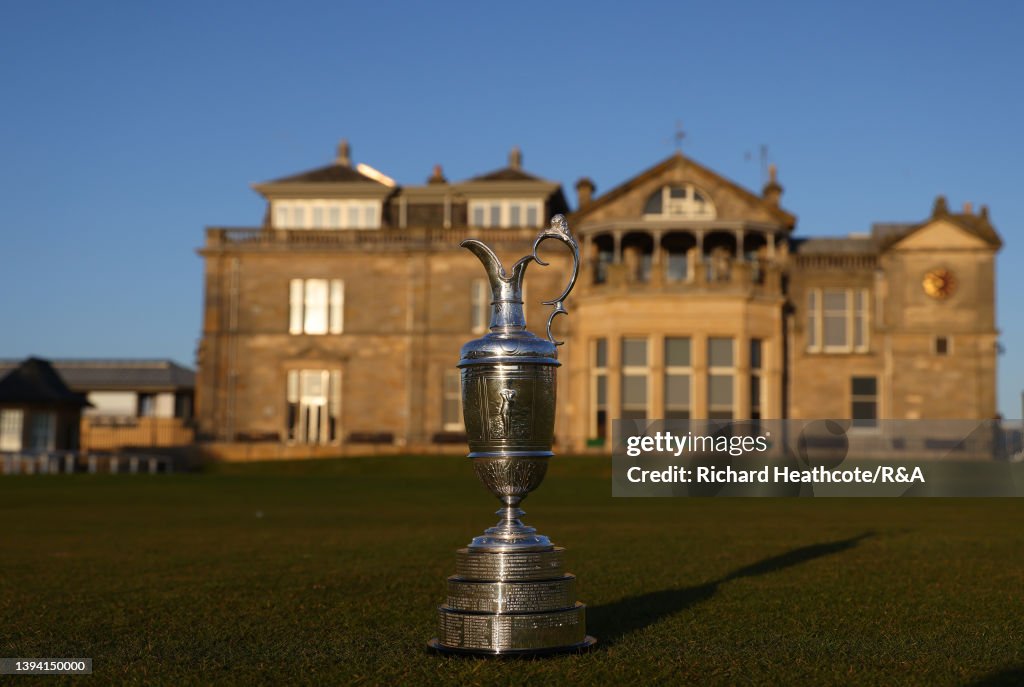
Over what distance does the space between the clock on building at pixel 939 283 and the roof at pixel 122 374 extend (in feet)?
141

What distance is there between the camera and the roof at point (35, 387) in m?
49.3

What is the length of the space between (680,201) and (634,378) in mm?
7161

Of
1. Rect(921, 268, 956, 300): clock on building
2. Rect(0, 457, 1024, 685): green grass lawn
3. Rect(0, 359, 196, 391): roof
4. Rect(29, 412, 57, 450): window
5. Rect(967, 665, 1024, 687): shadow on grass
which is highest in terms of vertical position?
Rect(921, 268, 956, 300): clock on building

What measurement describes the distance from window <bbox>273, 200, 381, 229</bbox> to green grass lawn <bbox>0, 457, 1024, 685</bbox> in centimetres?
2805

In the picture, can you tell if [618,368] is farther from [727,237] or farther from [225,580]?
[225,580]

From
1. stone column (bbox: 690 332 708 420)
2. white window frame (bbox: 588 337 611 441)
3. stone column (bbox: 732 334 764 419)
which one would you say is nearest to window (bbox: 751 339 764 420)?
stone column (bbox: 732 334 764 419)

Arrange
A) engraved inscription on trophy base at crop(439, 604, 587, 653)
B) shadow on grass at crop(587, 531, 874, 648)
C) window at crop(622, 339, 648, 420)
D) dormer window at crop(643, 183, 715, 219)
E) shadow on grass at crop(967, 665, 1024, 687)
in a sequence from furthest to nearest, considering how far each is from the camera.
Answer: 1. dormer window at crop(643, 183, 715, 219)
2. window at crop(622, 339, 648, 420)
3. shadow on grass at crop(587, 531, 874, 648)
4. engraved inscription on trophy base at crop(439, 604, 587, 653)
5. shadow on grass at crop(967, 665, 1024, 687)

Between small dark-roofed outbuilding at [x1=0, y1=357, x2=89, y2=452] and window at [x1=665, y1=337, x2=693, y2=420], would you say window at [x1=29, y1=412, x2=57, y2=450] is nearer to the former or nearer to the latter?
small dark-roofed outbuilding at [x1=0, y1=357, x2=89, y2=452]

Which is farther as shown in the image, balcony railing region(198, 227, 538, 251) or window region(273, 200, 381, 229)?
window region(273, 200, 381, 229)

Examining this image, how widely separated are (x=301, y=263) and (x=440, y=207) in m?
6.41

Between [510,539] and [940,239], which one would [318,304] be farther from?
[510,539]

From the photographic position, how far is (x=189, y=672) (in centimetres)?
762

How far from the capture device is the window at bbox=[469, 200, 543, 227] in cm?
4959

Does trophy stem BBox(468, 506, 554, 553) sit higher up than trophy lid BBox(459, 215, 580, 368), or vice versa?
trophy lid BBox(459, 215, 580, 368)
